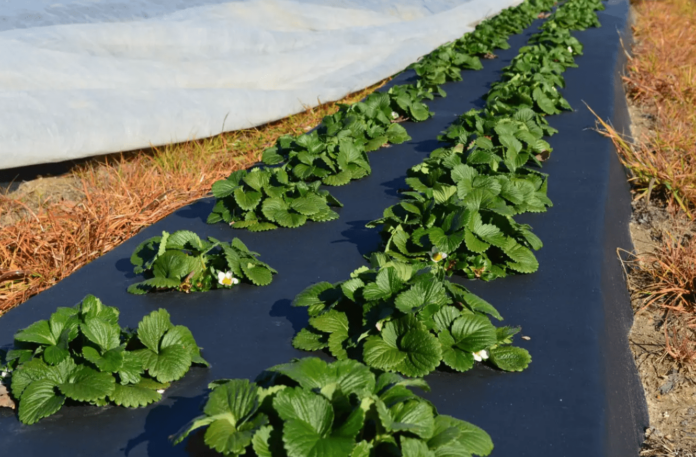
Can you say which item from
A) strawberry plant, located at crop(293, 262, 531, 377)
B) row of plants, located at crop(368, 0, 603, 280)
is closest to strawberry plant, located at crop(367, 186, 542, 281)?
row of plants, located at crop(368, 0, 603, 280)

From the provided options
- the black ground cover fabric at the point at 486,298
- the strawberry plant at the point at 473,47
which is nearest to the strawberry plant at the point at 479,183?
the black ground cover fabric at the point at 486,298

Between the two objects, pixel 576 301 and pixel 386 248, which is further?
pixel 386 248

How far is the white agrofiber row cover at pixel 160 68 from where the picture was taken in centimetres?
421

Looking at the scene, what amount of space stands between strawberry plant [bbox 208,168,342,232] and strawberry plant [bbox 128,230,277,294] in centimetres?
52

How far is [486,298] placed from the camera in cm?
279

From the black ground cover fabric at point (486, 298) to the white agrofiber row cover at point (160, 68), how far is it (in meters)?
1.03

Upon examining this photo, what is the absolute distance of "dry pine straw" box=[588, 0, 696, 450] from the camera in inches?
110

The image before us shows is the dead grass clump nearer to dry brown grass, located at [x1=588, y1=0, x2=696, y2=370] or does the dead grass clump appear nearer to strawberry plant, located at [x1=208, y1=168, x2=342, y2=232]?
dry brown grass, located at [x1=588, y1=0, x2=696, y2=370]

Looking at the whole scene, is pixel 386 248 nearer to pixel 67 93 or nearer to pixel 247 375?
pixel 247 375

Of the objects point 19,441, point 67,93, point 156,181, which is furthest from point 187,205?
point 19,441

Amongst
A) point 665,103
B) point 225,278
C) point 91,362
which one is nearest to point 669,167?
point 665,103

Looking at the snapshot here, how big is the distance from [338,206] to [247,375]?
1539 mm

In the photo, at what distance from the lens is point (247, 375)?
2348 mm

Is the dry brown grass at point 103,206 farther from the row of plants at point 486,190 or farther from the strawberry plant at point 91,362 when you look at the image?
the row of plants at point 486,190
